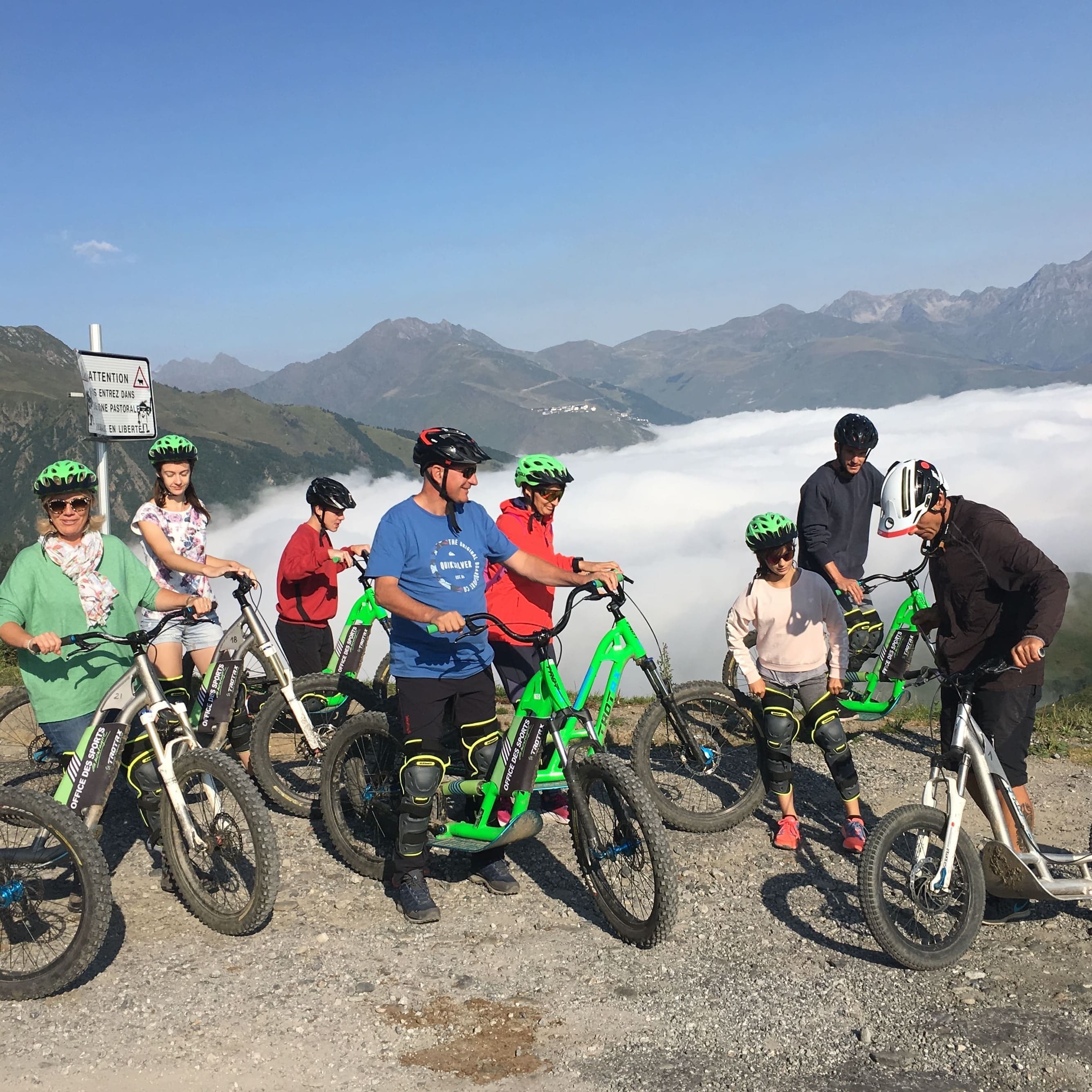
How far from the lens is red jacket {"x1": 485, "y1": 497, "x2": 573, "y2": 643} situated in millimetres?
6758

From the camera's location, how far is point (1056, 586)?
16.7 feet

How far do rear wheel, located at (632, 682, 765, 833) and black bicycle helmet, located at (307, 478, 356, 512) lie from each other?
320 centimetres

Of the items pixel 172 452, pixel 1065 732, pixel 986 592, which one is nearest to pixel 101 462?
pixel 172 452

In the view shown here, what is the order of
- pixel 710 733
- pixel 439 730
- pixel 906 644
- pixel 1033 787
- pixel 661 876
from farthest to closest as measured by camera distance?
pixel 906 644
pixel 1033 787
pixel 710 733
pixel 439 730
pixel 661 876

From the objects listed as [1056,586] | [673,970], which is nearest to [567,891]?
[673,970]

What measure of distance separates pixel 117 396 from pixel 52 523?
5182 mm

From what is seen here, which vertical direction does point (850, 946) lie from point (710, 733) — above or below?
below

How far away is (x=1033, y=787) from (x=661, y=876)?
4.72m

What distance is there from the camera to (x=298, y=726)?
7.19 m

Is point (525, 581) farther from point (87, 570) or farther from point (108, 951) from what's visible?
point (108, 951)

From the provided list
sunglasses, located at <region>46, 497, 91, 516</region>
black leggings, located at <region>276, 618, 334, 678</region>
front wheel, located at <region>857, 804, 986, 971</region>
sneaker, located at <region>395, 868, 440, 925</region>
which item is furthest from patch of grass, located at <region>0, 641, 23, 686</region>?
front wheel, located at <region>857, 804, 986, 971</region>

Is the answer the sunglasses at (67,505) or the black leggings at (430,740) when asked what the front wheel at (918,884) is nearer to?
the black leggings at (430,740)

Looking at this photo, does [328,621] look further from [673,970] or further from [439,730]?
[673,970]

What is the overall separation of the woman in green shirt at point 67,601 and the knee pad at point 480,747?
6.47 ft
